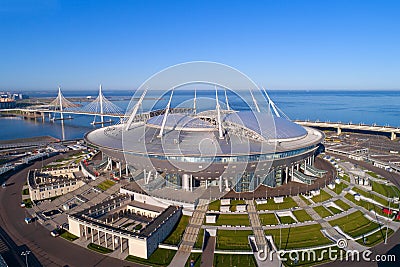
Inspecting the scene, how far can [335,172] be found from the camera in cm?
5975

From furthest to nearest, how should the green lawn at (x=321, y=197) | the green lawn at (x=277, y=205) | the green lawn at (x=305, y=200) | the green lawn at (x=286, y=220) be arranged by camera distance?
the green lawn at (x=321, y=197) → the green lawn at (x=305, y=200) → the green lawn at (x=277, y=205) → the green lawn at (x=286, y=220)

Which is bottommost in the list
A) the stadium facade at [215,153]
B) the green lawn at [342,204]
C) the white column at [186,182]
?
the green lawn at [342,204]

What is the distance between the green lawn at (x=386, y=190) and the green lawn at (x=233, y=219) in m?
27.2

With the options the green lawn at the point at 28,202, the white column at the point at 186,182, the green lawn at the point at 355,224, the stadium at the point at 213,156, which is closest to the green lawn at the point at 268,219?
the stadium at the point at 213,156

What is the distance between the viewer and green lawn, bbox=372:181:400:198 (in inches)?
2009

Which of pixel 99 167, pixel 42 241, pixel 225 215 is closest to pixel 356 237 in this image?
pixel 225 215

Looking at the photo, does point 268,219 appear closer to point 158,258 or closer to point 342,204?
point 342,204

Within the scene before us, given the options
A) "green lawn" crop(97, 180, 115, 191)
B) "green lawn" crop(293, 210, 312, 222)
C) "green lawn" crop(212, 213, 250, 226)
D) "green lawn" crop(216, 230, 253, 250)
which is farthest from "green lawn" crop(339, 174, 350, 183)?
"green lawn" crop(97, 180, 115, 191)

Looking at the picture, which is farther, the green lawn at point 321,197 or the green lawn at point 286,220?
the green lawn at point 321,197

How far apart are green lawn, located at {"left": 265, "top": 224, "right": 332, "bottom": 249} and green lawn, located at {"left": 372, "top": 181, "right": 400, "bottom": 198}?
788 inches

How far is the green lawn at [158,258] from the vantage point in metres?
32.4

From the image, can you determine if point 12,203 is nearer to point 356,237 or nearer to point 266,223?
point 266,223

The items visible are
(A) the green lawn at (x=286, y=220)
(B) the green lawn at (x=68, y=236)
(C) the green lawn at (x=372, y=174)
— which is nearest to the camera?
(B) the green lawn at (x=68, y=236)

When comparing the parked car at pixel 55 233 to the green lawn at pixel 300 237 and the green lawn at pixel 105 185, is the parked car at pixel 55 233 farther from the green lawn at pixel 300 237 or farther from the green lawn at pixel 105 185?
the green lawn at pixel 300 237
